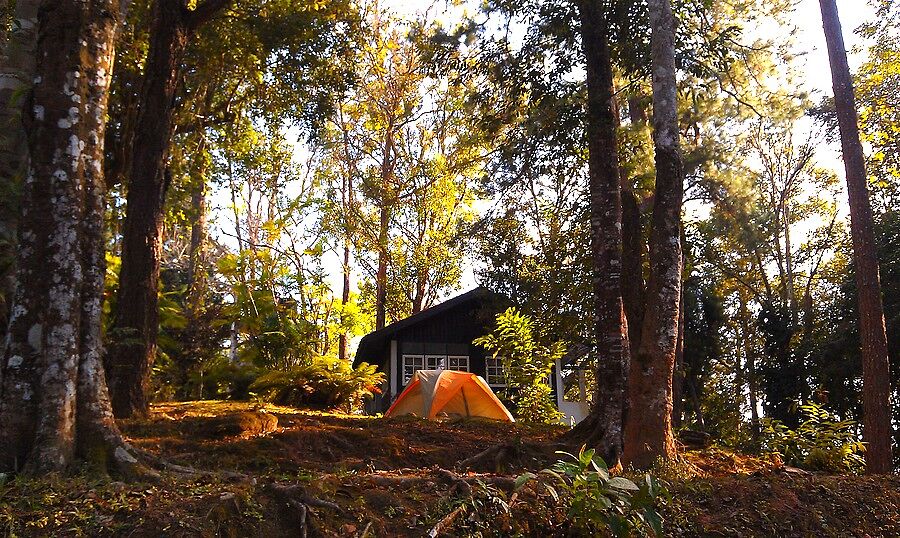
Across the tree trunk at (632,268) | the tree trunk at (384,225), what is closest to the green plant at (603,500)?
the tree trunk at (632,268)

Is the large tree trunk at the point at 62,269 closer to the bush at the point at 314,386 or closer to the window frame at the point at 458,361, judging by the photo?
the bush at the point at 314,386

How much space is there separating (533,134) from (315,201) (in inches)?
866

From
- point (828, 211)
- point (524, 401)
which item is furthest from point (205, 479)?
point (828, 211)

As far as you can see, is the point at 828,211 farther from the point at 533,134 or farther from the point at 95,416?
the point at 95,416

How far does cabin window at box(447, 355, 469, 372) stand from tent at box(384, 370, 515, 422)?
789 cm

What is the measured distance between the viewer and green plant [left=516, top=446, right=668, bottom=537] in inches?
192

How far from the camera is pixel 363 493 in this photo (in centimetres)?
507

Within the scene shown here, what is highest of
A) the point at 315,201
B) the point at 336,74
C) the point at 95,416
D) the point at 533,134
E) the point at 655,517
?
the point at 315,201

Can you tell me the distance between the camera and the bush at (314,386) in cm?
1430

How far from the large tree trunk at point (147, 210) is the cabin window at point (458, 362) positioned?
16.4 meters

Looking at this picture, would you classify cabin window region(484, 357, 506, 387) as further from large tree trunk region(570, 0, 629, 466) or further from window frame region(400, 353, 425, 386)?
large tree trunk region(570, 0, 629, 466)

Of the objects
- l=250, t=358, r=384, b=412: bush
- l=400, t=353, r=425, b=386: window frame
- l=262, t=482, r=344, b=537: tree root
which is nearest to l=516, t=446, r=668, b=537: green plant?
l=262, t=482, r=344, b=537: tree root

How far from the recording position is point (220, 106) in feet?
51.8

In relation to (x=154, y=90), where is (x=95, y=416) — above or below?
below
